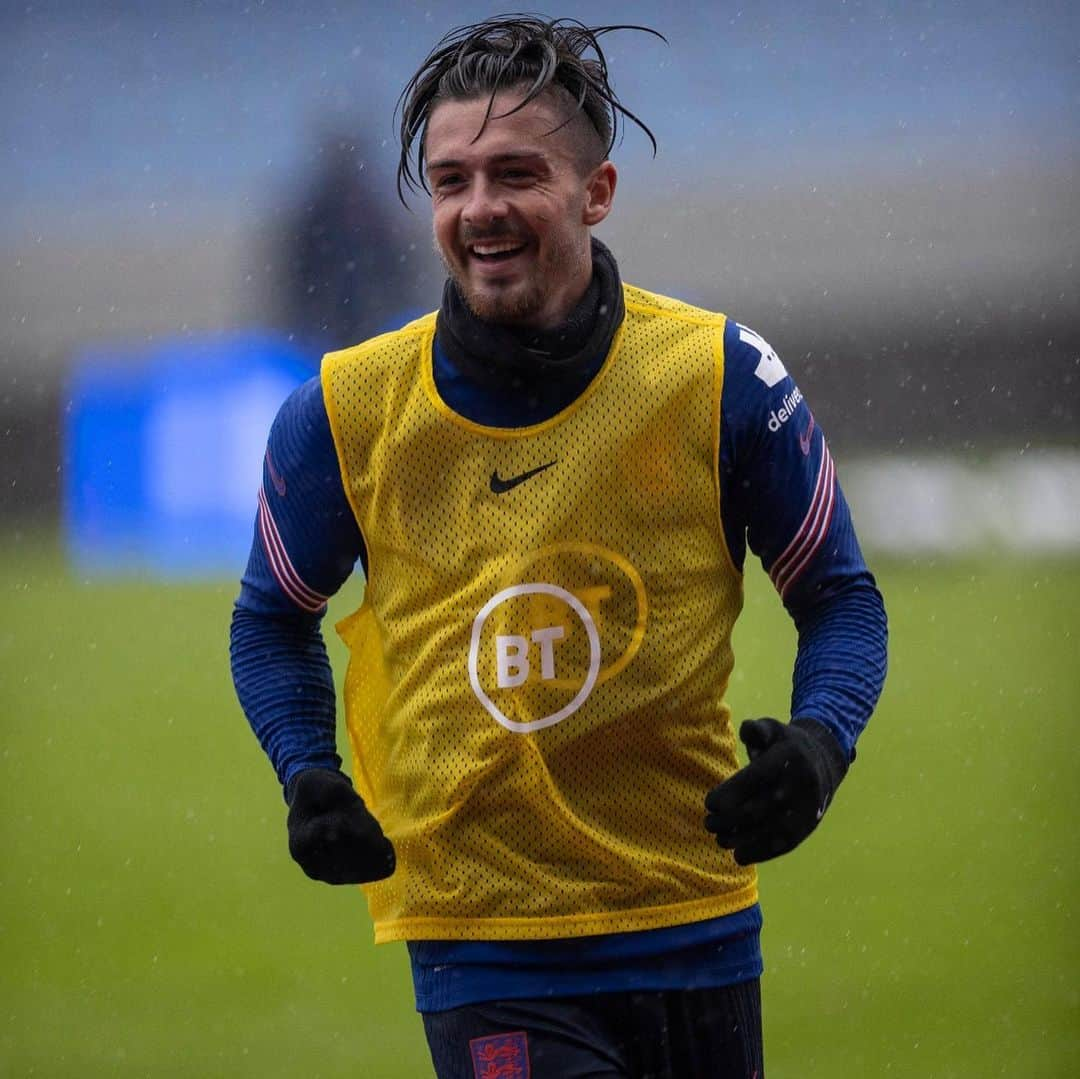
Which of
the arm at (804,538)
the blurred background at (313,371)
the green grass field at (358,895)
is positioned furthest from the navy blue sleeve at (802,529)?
the blurred background at (313,371)

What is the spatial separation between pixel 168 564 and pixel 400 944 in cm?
569

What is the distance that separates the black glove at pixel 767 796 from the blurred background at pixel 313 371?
8.02 feet

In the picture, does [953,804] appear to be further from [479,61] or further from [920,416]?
[920,416]

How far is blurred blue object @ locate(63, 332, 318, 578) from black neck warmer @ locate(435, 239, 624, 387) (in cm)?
764

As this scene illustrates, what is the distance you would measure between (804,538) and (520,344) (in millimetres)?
380

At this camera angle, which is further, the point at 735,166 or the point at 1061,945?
the point at 735,166

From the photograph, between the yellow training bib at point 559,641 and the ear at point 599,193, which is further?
the ear at point 599,193

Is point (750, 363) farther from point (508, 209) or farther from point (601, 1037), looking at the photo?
point (601, 1037)

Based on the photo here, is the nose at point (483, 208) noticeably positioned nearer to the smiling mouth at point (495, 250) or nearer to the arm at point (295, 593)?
the smiling mouth at point (495, 250)

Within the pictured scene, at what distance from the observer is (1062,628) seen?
30.1 ft

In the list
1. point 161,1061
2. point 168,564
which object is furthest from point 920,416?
point 161,1061

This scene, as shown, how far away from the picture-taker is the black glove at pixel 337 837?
197 centimetres

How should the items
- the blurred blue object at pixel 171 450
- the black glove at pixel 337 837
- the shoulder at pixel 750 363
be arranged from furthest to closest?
the blurred blue object at pixel 171 450
the shoulder at pixel 750 363
the black glove at pixel 337 837

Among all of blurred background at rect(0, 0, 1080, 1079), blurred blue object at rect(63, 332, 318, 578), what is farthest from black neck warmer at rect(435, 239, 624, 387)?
blurred blue object at rect(63, 332, 318, 578)
